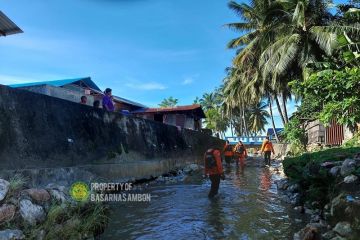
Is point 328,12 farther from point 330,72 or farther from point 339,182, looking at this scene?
point 339,182

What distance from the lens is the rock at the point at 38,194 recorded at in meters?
6.09

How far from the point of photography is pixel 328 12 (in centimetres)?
2477

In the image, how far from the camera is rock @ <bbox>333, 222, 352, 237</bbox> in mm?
5703

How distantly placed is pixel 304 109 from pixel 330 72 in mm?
8636

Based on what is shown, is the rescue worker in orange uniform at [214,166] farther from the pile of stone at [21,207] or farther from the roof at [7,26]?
the roof at [7,26]

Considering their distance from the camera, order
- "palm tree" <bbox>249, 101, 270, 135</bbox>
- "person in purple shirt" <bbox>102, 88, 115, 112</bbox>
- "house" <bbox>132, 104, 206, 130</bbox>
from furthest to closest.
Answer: "palm tree" <bbox>249, 101, 270, 135</bbox>
"house" <bbox>132, 104, 206, 130</bbox>
"person in purple shirt" <bbox>102, 88, 115, 112</bbox>

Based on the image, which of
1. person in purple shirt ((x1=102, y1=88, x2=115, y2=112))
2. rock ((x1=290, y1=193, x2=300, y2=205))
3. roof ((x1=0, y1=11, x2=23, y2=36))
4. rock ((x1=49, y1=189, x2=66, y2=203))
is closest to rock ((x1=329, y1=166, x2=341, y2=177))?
rock ((x1=290, y1=193, x2=300, y2=205))

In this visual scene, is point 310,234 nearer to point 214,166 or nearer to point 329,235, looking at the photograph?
point 329,235

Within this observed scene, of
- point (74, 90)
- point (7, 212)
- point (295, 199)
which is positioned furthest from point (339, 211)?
point (74, 90)

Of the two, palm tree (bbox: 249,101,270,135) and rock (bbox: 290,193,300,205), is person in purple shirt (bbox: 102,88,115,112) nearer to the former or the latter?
rock (bbox: 290,193,300,205)

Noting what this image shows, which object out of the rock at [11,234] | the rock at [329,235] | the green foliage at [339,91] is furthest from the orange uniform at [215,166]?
the rock at [11,234]

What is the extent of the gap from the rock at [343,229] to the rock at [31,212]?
15.5 ft

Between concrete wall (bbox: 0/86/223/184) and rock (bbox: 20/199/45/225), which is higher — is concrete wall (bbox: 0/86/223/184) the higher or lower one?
the higher one

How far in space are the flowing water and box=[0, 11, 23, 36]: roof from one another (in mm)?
6418
